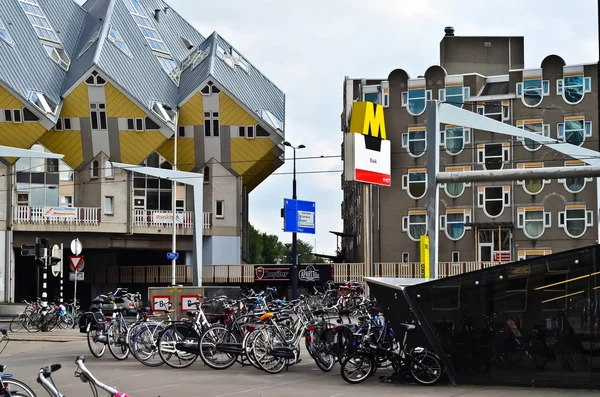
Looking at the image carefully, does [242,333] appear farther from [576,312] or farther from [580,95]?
[580,95]

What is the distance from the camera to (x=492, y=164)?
57562mm

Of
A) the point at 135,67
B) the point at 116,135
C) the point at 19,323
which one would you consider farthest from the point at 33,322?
the point at 135,67

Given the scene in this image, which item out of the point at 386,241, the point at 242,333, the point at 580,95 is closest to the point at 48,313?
the point at 242,333

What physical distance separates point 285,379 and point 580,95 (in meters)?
44.2

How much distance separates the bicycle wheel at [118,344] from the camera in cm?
1950

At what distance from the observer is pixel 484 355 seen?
15.0m

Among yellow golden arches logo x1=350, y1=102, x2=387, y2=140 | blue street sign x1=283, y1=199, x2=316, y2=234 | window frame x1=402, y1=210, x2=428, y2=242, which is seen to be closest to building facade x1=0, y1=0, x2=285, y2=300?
window frame x1=402, y1=210, x2=428, y2=242

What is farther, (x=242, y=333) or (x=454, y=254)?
(x=454, y=254)

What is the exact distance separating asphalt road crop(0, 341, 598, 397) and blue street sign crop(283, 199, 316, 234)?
26.0m

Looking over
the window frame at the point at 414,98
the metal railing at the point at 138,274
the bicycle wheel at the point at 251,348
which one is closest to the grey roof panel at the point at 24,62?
the metal railing at the point at 138,274

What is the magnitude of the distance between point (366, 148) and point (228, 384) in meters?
29.9

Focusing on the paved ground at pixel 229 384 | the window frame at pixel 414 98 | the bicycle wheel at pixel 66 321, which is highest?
the window frame at pixel 414 98

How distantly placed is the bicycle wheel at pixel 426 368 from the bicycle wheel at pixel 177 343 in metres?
4.46

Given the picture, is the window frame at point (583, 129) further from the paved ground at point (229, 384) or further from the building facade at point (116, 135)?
the paved ground at point (229, 384)
